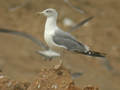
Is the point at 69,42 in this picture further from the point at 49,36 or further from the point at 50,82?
the point at 50,82

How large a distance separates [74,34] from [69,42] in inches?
333

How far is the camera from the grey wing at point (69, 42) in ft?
23.0

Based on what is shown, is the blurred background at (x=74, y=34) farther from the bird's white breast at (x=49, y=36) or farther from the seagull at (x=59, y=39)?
the bird's white breast at (x=49, y=36)

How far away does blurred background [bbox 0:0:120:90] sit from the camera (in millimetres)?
12922

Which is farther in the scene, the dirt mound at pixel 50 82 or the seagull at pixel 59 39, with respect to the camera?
the seagull at pixel 59 39

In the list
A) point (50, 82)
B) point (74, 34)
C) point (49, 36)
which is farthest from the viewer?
point (74, 34)

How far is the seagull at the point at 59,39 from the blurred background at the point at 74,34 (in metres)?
4.36

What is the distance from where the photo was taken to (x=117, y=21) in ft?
54.6

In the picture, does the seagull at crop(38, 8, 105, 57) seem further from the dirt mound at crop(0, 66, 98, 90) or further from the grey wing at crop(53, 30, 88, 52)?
the dirt mound at crop(0, 66, 98, 90)

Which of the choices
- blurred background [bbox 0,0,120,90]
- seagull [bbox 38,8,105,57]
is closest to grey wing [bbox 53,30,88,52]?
seagull [bbox 38,8,105,57]

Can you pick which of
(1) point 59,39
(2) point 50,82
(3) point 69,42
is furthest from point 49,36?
(2) point 50,82

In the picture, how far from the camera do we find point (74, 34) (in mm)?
15570

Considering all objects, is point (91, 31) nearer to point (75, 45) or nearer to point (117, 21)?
point (117, 21)

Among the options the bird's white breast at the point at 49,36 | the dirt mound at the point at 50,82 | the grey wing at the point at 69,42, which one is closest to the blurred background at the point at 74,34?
the grey wing at the point at 69,42
